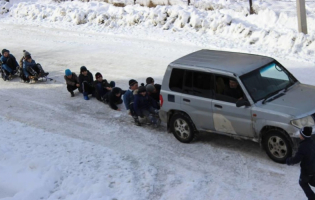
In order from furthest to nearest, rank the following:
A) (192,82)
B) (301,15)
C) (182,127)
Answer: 1. (301,15)
2. (182,127)
3. (192,82)

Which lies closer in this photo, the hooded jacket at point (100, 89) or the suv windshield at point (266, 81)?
the suv windshield at point (266, 81)

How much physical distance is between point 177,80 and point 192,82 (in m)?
0.40

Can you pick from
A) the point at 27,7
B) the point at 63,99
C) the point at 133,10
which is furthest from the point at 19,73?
the point at 27,7

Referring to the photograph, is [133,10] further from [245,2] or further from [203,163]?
[203,163]

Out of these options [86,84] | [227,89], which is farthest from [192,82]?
[86,84]

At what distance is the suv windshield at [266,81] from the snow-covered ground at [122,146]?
131cm

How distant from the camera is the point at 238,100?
8.64 meters

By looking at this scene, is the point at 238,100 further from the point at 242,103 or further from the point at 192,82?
the point at 192,82

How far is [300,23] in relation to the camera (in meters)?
16.5

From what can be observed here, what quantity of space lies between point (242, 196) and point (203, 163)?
1448 millimetres

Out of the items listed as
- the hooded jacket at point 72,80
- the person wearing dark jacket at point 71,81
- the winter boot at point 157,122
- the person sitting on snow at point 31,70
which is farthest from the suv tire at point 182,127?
the person sitting on snow at point 31,70

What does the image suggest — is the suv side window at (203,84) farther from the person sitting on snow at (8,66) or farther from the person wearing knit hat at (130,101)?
the person sitting on snow at (8,66)

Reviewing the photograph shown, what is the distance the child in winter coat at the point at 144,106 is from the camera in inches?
424

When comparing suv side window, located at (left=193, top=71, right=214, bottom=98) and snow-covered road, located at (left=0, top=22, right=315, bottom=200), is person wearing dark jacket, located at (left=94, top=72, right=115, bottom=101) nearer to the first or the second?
snow-covered road, located at (left=0, top=22, right=315, bottom=200)
